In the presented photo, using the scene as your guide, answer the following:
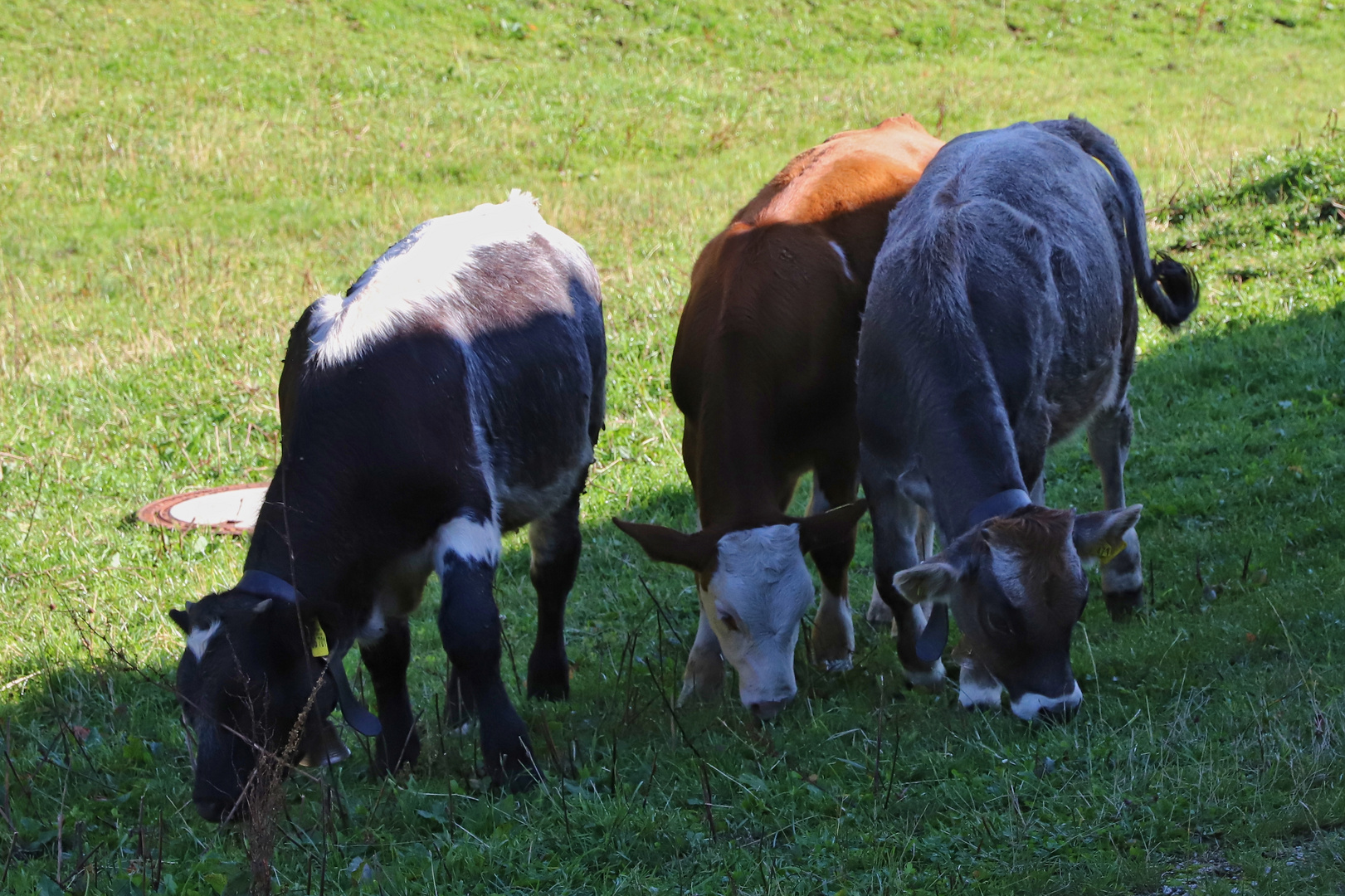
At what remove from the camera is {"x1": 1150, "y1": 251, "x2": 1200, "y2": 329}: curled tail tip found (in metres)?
7.20

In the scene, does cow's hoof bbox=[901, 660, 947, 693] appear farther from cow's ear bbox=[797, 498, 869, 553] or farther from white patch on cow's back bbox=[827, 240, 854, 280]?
white patch on cow's back bbox=[827, 240, 854, 280]

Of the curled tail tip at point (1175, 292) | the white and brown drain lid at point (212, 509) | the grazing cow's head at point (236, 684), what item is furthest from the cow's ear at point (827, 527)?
the white and brown drain lid at point (212, 509)

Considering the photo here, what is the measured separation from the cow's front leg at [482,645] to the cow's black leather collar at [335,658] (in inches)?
14.4

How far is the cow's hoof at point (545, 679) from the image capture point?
595cm

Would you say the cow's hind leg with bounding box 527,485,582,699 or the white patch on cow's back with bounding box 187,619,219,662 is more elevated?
the white patch on cow's back with bounding box 187,619,219,662

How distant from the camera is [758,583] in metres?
5.02

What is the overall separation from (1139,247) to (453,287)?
3.90m

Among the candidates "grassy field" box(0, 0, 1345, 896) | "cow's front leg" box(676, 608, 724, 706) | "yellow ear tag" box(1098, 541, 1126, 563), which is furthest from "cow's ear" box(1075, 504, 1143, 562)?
"cow's front leg" box(676, 608, 724, 706)

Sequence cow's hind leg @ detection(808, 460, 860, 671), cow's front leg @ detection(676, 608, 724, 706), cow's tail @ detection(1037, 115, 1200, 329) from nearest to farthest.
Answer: cow's front leg @ detection(676, 608, 724, 706) < cow's hind leg @ detection(808, 460, 860, 671) < cow's tail @ detection(1037, 115, 1200, 329)

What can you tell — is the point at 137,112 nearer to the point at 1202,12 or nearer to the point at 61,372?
the point at 61,372

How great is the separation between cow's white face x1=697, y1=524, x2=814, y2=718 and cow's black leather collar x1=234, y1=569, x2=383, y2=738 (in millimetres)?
1427

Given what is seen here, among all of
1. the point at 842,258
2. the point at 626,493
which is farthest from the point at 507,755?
the point at 626,493

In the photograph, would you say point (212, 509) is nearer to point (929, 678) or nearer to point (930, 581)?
point (929, 678)

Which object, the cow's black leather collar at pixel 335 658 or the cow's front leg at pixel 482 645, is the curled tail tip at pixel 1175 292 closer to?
the cow's front leg at pixel 482 645
